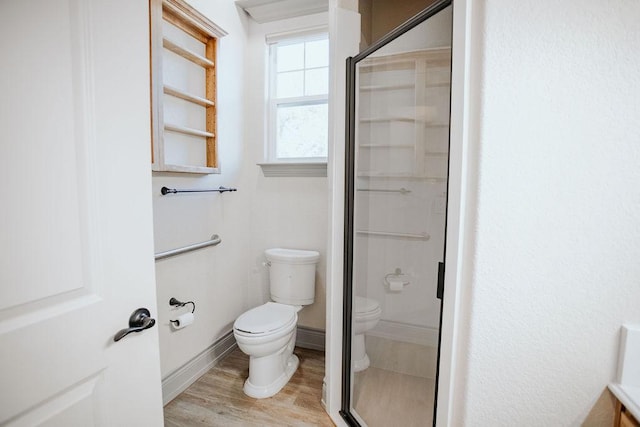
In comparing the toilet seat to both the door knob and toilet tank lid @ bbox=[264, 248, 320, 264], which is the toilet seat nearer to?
toilet tank lid @ bbox=[264, 248, 320, 264]

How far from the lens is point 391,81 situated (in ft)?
4.85

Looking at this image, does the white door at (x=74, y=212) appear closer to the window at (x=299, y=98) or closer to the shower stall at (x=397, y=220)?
the shower stall at (x=397, y=220)

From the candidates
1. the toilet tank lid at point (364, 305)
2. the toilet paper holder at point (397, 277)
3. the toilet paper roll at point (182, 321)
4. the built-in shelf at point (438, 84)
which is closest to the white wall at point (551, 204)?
the built-in shelf at point (438, 84)

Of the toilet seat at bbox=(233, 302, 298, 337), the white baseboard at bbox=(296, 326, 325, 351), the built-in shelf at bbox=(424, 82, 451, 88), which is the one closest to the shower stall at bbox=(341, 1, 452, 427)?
the built-in shelf at bbox=(424, 82, 451, 88)

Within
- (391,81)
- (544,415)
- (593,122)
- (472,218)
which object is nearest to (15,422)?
(472,218)

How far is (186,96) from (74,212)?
1476 millimetres

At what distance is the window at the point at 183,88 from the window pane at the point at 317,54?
0.68 metres

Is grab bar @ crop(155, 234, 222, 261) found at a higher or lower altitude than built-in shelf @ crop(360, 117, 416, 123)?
lower

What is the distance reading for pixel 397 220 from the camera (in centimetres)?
151

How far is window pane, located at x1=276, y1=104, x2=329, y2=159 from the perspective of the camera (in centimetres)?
254

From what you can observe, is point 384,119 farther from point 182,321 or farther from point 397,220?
point 182,321

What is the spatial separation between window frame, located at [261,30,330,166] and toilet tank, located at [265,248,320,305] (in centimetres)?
66

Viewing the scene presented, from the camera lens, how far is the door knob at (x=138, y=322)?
33.5 inches

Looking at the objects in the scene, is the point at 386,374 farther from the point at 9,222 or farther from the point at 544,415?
the point at 9,222
